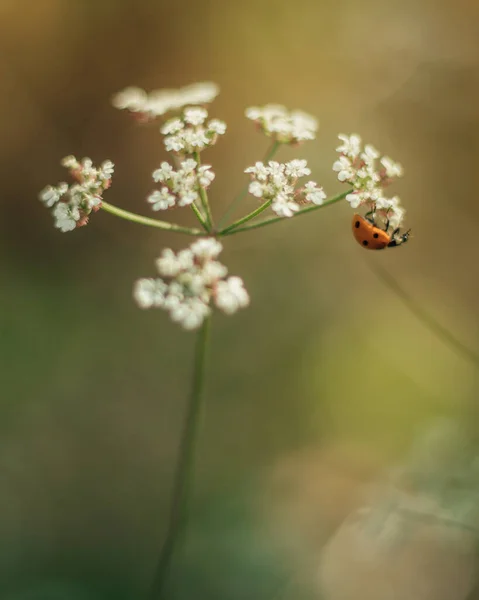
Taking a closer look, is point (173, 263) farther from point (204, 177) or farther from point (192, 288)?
point (204, 177)

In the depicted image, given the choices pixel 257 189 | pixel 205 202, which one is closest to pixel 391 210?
pixel 257 189

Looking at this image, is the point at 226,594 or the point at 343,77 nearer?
the point at 226,594

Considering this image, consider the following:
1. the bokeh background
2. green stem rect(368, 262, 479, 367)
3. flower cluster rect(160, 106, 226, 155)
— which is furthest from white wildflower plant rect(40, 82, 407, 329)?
green stem rect(368, 262, 479, 367)

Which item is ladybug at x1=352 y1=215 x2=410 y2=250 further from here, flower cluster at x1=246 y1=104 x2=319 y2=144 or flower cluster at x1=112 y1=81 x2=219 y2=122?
flower cluster at x1=112 y1=81 x2=219 y2=122

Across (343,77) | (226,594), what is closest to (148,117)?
(226,594)

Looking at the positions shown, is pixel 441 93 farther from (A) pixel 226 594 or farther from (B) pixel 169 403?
(A) pixel 226 594

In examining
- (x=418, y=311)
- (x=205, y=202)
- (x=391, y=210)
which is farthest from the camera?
(x=418, y=311)
